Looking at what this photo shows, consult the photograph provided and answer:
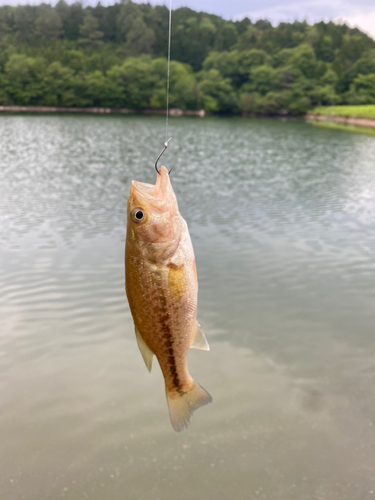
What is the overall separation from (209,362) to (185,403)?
13.4 ft

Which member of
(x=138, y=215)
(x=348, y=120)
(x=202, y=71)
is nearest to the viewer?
(x=138, y=215)

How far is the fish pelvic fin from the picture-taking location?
2.49 m

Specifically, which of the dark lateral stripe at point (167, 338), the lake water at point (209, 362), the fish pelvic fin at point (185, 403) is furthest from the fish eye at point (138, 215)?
the lake water at point (209, 362)

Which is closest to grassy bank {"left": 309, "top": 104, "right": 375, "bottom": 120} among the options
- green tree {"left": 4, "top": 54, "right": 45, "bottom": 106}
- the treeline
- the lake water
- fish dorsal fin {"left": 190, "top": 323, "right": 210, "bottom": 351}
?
the treeline

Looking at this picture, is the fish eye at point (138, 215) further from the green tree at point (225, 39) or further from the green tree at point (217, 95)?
the green tree at point (225, 39)

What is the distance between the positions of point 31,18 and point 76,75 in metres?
61.1

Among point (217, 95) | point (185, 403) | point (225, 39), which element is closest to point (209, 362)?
point (185, 403)

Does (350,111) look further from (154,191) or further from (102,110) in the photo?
(154,191)

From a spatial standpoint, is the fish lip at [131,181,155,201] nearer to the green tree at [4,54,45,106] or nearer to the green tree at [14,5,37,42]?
the green tree at [4,54,45,106]

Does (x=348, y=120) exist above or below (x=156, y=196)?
below

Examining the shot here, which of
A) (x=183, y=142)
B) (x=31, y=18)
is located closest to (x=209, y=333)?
(x=183, y=142)

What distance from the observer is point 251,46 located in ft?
393

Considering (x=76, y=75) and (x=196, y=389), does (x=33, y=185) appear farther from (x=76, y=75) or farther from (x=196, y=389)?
(x=76, y=75)

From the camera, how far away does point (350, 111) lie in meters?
71.9
